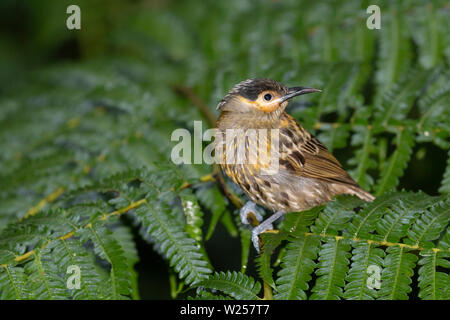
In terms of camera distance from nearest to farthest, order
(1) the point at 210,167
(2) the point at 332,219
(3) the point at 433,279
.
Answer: (3) the point at 433,279, (2) the point at 332,219, (1) the point at 210,167

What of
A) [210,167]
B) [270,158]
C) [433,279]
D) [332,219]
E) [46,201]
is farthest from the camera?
[46,201]

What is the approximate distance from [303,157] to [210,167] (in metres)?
0.67

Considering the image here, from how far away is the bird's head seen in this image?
2.77 metres

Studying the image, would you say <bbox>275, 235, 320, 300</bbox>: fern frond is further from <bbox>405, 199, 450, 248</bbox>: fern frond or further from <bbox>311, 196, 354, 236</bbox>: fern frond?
<bbox>405, 199, 450, 248</bbox>: fern frond

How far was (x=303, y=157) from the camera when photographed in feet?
9.62

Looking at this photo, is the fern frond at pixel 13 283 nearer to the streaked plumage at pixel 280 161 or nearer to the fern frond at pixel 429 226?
the streaked plumage at pixel 280 161

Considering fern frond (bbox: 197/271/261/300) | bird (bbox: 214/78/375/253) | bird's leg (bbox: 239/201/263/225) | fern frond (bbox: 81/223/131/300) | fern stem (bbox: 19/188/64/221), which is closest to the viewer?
fern frond (bbox: 197/271/261/300)

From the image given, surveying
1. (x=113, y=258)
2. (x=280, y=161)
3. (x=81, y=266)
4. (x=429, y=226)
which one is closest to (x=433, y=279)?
(x=429, y=226)

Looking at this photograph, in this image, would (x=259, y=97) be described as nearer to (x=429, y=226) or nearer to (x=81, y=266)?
(x=429, y=226)

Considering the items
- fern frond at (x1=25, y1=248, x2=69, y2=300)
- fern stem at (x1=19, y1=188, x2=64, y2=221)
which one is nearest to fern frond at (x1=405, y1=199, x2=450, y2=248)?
fern frond at (x1=25, y1=248, x2=69, y2=300)

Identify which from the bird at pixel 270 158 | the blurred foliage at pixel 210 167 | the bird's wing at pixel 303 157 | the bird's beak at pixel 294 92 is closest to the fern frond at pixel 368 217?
the blurred foliage at pixel 210 167

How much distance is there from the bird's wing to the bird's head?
18 cm

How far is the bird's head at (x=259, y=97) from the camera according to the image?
277 cm

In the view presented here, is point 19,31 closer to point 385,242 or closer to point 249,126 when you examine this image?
point 249,126
